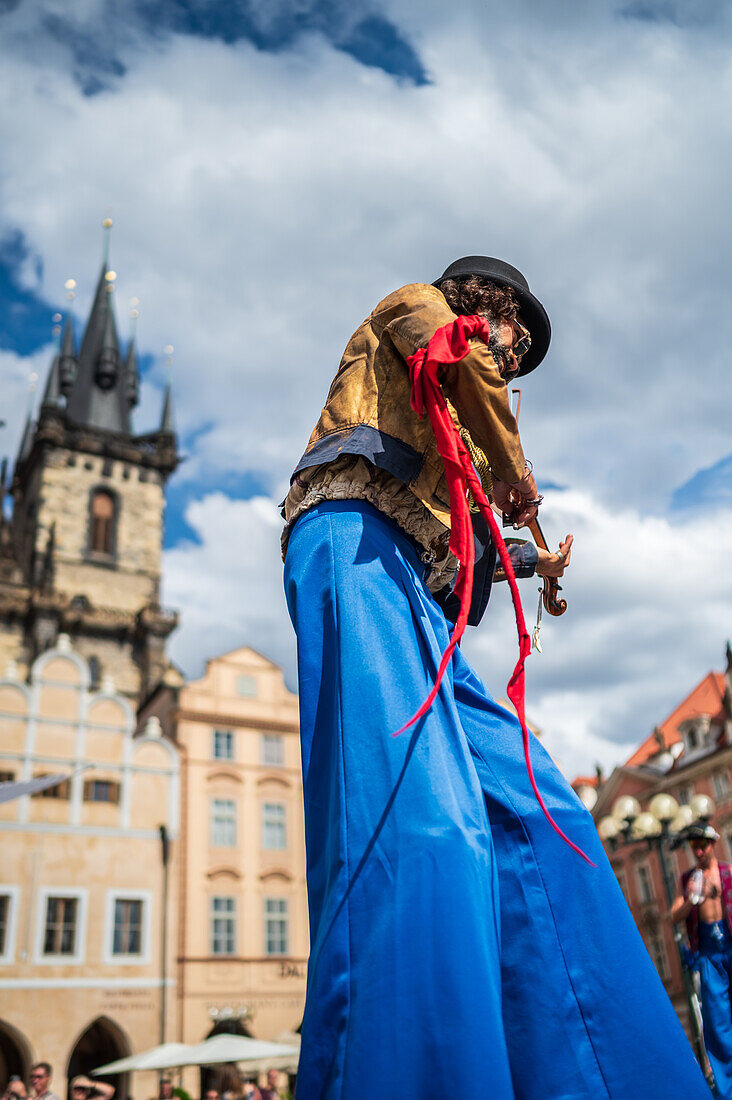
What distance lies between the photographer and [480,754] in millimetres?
1728

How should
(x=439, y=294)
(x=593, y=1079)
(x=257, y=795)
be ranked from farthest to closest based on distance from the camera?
(x=257, y=795), (x=439, y=294), (x=593, y=1079)

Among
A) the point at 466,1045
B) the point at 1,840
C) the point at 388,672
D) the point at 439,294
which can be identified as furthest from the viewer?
the point at 1,840

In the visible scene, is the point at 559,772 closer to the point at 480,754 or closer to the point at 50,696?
the point at 480,754

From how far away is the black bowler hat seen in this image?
85.3 inches

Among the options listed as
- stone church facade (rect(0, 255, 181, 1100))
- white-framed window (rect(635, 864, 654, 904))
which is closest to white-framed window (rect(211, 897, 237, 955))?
stone church facade (rect(0, 255, 181, 1100))

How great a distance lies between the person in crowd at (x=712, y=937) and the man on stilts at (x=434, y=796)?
1.90m

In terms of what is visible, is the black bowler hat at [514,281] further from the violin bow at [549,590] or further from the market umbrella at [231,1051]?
the market umbrella at [231,1051]

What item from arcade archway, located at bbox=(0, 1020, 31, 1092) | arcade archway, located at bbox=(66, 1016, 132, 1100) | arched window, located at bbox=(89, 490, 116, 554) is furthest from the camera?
arched window, located at bbox=(89, 490, 116, 554)

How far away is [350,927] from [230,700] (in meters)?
24.3

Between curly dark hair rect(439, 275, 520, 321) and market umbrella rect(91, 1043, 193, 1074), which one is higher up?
curly dark hair rect(439, 275, 520, 321)

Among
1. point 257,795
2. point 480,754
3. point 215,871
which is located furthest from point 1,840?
point 480,754

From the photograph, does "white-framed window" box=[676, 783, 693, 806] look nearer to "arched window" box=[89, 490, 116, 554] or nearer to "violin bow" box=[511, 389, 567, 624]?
"arched window" box=[89, 490, 116, 554]

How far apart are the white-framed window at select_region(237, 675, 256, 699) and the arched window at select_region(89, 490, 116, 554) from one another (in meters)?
18.6

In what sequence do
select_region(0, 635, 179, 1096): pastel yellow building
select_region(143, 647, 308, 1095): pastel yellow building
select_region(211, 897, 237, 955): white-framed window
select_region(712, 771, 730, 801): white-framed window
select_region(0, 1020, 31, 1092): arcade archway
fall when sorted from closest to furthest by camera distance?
select_region(0, 1020, 31, 1092): arcade archway, select_region(0, 635, 179, 1096): pastel yellow building, select_region(143, 647, 308, 1095): pastel yellow building, select_region(211, 897, 237, 955): white-framed window, select_region(712, 771, 730, 801): white-framed window
